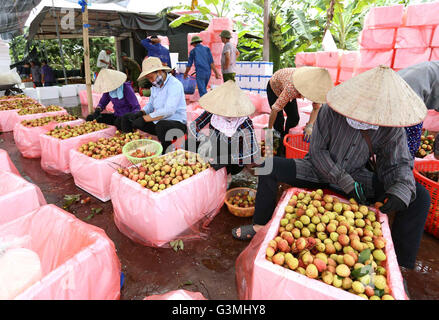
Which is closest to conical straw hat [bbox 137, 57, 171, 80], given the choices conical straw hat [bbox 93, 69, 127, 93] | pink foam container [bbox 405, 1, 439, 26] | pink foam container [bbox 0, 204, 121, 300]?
conical straw hat [bbox 93, 69, 127, 93]

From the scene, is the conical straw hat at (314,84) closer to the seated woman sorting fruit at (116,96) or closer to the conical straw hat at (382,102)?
the conical straw hat at (382,102)

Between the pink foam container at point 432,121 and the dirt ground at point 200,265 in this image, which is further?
the pink foam container at point 432,121

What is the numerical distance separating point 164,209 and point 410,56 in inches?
208

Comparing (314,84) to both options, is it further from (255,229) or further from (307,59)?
(307,59)

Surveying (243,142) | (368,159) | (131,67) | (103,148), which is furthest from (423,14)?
(131,67)

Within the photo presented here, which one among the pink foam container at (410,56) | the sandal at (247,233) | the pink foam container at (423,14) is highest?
the pink foam container at (423,14)

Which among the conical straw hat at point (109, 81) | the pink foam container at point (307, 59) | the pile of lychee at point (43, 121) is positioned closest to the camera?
the conical straw hat at point (109, 81)

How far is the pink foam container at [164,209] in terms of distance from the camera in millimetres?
2045

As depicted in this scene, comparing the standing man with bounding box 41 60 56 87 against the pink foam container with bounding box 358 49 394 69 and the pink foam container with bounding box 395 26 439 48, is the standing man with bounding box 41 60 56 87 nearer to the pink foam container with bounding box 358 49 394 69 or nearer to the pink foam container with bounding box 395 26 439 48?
the pink foam container with bounding box 358 49 394 69

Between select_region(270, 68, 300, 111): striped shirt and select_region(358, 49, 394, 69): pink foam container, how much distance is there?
2.95 metres

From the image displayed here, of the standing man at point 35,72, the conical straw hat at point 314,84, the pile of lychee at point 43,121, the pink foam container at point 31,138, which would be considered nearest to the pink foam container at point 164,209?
the conical straw hat at point 314,84

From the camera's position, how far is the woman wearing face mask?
133 inches

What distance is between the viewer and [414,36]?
4.61m

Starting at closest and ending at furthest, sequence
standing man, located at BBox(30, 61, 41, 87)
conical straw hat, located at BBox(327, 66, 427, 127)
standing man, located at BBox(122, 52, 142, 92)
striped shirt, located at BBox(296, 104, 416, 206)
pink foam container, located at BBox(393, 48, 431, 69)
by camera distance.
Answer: conical straw hat, located at BBox(327, 66, 427, 127) → striped shirt, located at BBox(296, 104, 416, 206) → pink foam container, located at BBox(393, 48, 431, 69) → standing man, located at BBox(122, 52, 142, 92) → standing man, located at BBox(30, 61, 41, 87)
